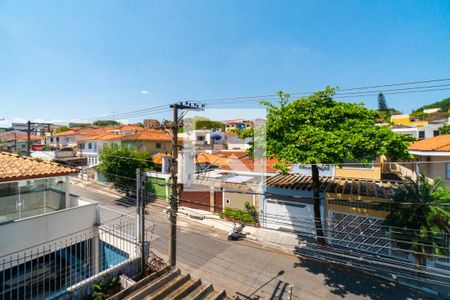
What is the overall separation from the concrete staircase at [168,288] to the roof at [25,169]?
4842 millimetres

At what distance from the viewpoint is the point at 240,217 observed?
15531mm

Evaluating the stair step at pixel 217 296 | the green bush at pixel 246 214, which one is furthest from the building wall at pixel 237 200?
the stair step at pixel 217 296

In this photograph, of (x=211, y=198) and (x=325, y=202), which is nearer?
(x=325, y=202)

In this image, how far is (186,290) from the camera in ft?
23.2

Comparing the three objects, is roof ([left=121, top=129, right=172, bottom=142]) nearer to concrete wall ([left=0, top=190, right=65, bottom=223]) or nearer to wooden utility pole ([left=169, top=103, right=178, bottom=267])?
concrete wall ([left=0, top=190, right=65, bottom=223])

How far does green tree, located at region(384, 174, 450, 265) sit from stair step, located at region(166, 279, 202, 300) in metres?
6.69

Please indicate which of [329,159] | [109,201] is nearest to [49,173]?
[329,159]

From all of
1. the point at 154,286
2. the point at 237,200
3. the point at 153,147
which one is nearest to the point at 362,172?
the point at 237,200

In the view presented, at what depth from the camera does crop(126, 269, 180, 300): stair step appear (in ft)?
20.4

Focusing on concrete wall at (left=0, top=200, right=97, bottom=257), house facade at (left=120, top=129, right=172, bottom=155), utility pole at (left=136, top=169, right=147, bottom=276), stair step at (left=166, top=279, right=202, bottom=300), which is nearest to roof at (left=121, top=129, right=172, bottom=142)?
house facade at (left=120, top=129, right=172, bottom=155)

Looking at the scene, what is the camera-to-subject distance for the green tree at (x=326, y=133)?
312 inches

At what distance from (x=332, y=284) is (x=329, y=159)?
18.0ft

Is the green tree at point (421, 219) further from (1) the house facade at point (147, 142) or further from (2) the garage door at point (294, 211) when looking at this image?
(1) the house facade at point (147, 142)

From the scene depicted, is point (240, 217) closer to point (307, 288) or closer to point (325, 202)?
point (325, 202)
